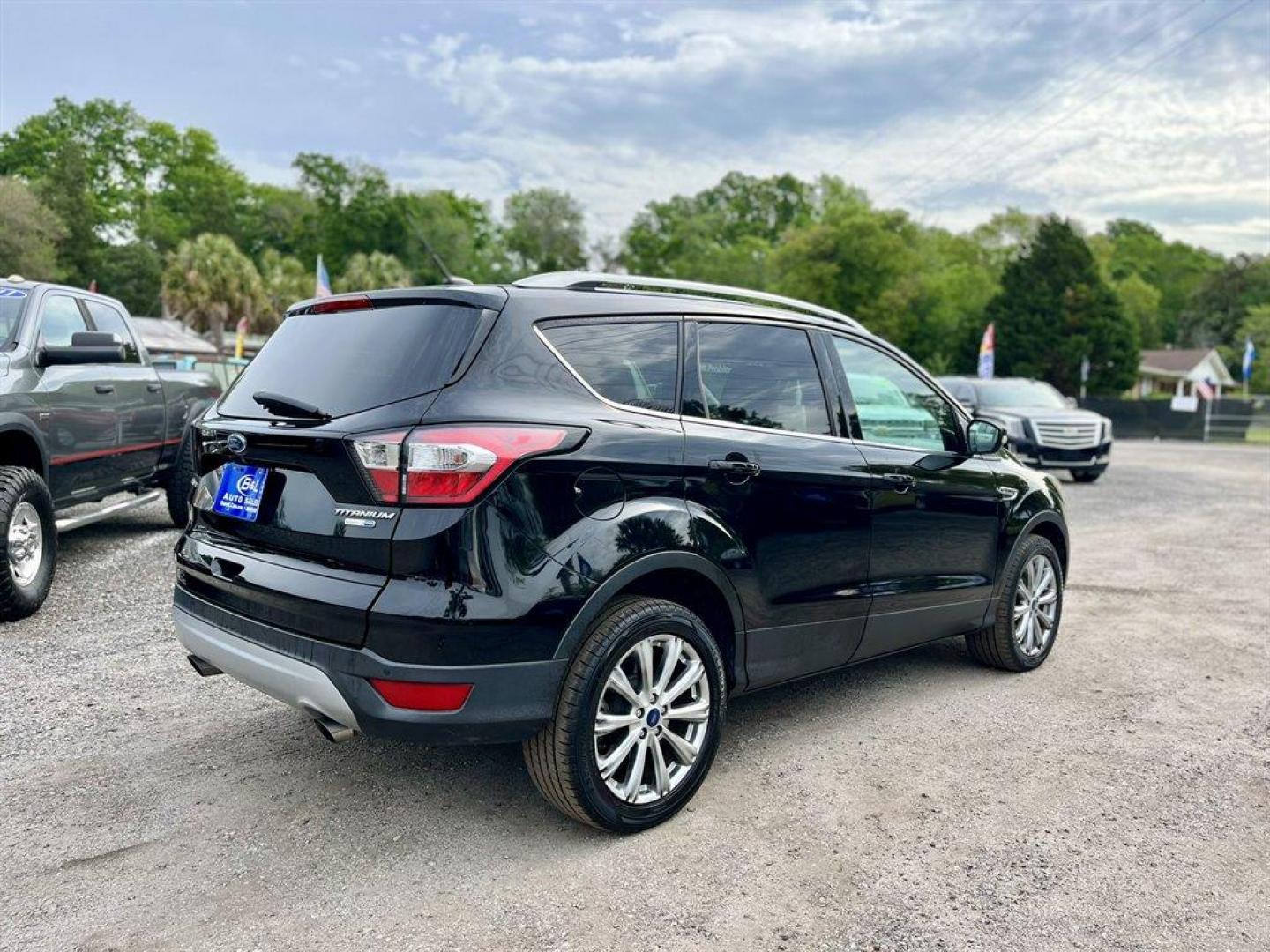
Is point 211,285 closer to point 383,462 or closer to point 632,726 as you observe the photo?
point 383,462

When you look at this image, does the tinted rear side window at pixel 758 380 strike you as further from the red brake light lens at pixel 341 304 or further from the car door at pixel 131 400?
the car door at pixel 131 400

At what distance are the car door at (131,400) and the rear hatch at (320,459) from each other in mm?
4404

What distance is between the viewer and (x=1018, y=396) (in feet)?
55.3

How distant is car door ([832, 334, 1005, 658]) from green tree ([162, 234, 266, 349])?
50.6 metres

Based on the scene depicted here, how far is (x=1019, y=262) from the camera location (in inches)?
2068

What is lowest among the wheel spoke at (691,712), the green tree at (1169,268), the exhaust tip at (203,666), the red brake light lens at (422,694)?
the wheel spoke at (691,712)

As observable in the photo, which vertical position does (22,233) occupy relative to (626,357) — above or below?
above

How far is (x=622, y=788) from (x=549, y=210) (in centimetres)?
9062

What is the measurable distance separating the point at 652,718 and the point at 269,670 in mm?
1223

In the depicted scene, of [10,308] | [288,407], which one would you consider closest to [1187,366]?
[10,308]

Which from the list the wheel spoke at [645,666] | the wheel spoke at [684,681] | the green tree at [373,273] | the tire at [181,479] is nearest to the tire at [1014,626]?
the wheel spoke at [684,681]

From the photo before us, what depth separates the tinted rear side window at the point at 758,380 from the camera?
3533 mm

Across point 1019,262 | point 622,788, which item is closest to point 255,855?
point 622,788

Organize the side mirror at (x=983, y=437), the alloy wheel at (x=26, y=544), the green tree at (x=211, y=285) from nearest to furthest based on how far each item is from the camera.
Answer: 1. the side mirror at (x=983, y=437)
2. the alloy wheel at (x=26, y=544)
3. the green tree at (x=211, y=285)
